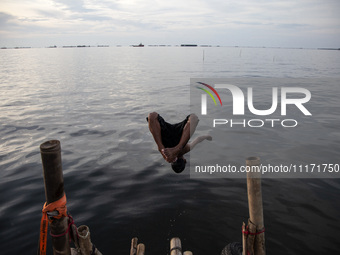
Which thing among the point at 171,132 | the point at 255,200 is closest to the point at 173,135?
the point at 171,132

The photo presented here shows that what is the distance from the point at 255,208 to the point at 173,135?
3.24 m

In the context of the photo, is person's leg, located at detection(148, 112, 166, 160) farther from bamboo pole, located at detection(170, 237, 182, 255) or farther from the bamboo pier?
the bamboo pier

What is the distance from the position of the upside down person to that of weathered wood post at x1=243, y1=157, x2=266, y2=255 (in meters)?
2.38

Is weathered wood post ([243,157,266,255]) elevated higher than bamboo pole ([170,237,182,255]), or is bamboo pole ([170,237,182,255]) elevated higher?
weathered wood post ([243,157,266,255])

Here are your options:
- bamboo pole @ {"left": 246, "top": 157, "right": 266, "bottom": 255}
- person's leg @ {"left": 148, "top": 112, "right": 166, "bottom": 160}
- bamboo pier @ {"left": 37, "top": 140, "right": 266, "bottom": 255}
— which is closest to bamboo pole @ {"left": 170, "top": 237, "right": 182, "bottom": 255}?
bamboo pier @ {"left": 37, "top": 140, "right": 266, "bottom": 255}

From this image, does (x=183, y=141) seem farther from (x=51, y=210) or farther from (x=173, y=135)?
(x=51, y=210)

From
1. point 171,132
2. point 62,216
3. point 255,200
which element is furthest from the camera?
point 171,132

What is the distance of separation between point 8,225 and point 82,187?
2.71 meters

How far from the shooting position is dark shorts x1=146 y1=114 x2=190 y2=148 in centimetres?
765

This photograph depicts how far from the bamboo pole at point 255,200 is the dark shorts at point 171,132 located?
290cm

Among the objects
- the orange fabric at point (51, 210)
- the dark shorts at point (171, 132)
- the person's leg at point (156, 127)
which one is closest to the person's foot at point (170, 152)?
the person's leg at point (156, 127)

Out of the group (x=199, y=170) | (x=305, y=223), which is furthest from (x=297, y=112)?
(x=305, y=223)

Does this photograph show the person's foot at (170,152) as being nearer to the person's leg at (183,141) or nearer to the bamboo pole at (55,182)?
the person's leg at (183,141)

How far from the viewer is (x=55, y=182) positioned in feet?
15.3
